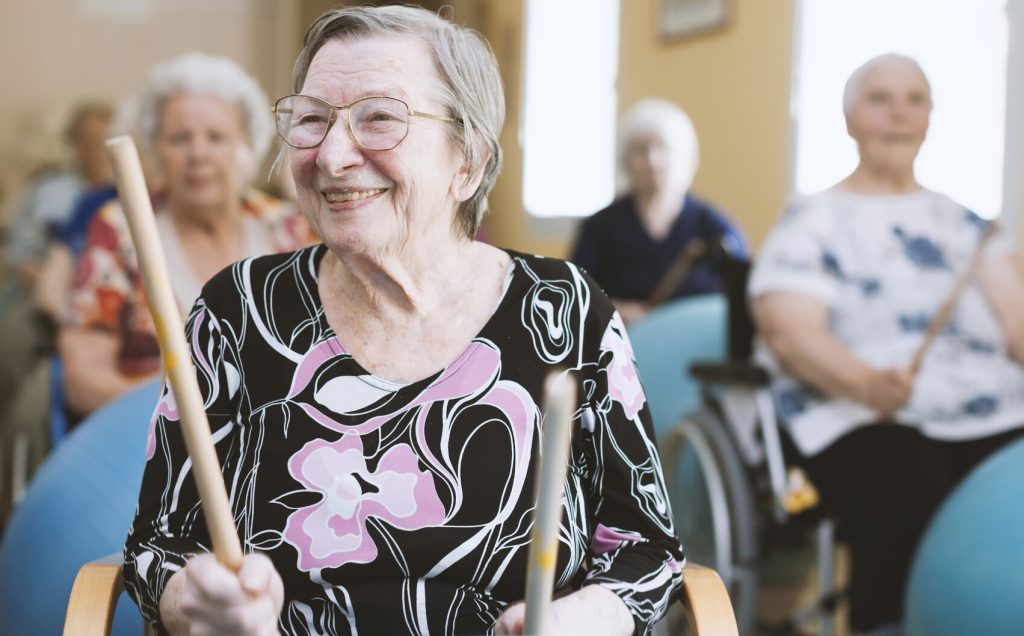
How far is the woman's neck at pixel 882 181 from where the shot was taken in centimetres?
229

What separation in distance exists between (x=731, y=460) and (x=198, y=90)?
1345 mm

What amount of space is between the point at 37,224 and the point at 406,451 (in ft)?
14.8

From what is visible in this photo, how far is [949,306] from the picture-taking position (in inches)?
89.6

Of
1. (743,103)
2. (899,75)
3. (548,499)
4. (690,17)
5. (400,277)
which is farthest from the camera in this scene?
(690,17)

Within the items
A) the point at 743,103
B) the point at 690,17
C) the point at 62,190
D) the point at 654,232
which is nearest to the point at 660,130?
the point at 654,232

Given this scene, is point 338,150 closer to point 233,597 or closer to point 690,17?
point 233,597

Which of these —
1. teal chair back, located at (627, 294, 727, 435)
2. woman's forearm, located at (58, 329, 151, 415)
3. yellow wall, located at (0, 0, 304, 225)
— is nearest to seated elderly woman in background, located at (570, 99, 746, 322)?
teal chair back, located at (627, 294, 727, 435)

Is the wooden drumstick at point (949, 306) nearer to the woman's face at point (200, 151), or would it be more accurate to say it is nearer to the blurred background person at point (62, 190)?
the woman's face at point (200, 151)

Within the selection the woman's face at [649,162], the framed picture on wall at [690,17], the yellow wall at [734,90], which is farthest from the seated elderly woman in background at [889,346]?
the framed picture on wall at [690,17]

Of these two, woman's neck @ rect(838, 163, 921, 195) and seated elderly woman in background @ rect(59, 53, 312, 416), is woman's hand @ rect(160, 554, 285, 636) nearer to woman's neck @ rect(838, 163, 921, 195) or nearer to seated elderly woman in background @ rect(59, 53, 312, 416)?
seated elderly woman in background @ rect(59, 53, 312, 416)

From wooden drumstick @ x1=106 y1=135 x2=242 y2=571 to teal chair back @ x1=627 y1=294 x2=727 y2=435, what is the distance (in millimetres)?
2330

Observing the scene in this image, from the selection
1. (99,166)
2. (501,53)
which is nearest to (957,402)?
(99,166)

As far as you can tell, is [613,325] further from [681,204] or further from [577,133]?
[577,133]

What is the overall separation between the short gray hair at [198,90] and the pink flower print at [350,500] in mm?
1532
